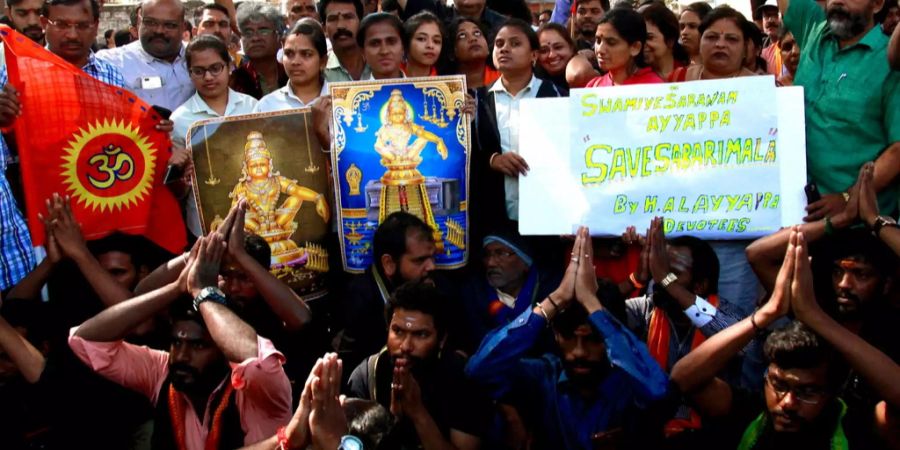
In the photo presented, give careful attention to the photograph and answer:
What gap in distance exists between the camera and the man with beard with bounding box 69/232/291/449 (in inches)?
172

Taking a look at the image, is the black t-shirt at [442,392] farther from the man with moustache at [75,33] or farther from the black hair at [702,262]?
the man with moustache at [75,33]

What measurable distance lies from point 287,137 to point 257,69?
1.65 meters

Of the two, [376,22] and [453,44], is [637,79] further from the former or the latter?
[376,22]

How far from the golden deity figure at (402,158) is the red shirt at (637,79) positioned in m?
0.98

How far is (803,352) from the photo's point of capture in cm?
426

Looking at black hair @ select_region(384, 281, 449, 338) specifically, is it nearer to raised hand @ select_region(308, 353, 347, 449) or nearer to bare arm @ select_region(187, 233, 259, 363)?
bare arm @ select_region(187, 233, 259, 363)

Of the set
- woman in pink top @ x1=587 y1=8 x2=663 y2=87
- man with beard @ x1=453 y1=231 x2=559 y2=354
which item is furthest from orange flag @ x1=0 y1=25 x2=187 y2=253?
woman in pink top @ x1=587 y1=8 x2=663 y2=87

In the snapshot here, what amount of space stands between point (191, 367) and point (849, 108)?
3.47 metres

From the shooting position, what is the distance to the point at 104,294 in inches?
207

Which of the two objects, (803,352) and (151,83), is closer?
(803,352)

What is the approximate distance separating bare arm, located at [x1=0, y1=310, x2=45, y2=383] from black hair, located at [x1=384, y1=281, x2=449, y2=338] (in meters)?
1.54

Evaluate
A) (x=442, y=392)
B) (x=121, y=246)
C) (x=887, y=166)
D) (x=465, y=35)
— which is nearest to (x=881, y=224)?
(x=887, y=166)

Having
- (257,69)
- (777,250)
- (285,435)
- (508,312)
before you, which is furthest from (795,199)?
(257,69)

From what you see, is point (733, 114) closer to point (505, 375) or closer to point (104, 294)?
point (505, 375)
